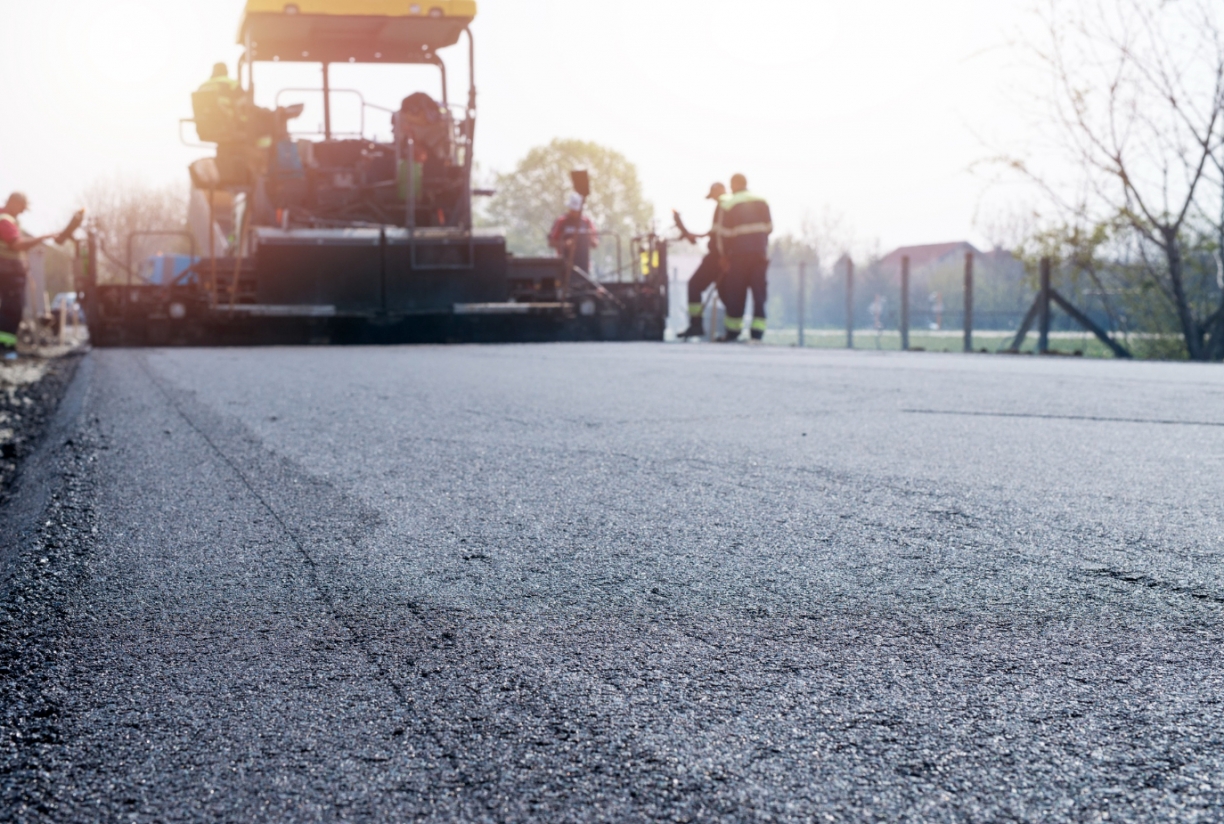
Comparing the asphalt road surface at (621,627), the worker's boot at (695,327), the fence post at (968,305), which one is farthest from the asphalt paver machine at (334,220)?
the asphalt road surface at (621,627)

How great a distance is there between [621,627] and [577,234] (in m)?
13.5

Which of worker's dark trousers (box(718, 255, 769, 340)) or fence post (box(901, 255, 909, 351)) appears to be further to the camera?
fence post (box(901, 255, 909, 351))

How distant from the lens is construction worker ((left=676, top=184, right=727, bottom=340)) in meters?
16.1

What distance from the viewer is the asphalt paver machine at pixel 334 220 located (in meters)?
13.3

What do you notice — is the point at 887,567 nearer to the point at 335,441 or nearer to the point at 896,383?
the point at 335,441

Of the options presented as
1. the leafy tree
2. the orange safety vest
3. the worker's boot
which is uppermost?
the leafy tree

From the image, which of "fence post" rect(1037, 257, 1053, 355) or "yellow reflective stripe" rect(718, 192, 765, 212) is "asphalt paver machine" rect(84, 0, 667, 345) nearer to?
"yellow reflective stripe" rect(718, 192, 765, 212)

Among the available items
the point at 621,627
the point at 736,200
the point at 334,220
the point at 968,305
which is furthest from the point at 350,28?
the point at 621,627

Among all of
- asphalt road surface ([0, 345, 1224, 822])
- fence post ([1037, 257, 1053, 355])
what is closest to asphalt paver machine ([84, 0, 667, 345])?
fence post ([1037, 257, 1053, 355])

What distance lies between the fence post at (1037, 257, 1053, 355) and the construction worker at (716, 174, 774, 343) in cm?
330

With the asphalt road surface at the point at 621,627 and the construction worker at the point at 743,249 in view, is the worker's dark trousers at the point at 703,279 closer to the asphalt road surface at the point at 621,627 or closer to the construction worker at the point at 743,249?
the construction worker at the point at 743,249

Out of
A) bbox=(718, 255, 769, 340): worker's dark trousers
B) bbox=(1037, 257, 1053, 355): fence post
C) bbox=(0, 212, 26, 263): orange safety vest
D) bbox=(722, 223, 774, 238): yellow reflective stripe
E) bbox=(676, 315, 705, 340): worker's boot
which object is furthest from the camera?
bbox=(676, 315, 705, 340): worker's boot

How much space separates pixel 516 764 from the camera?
1621 mm

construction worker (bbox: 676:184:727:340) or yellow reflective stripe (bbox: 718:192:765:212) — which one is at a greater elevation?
yellow reflective stripe (bbox: 718:192:765:212)
